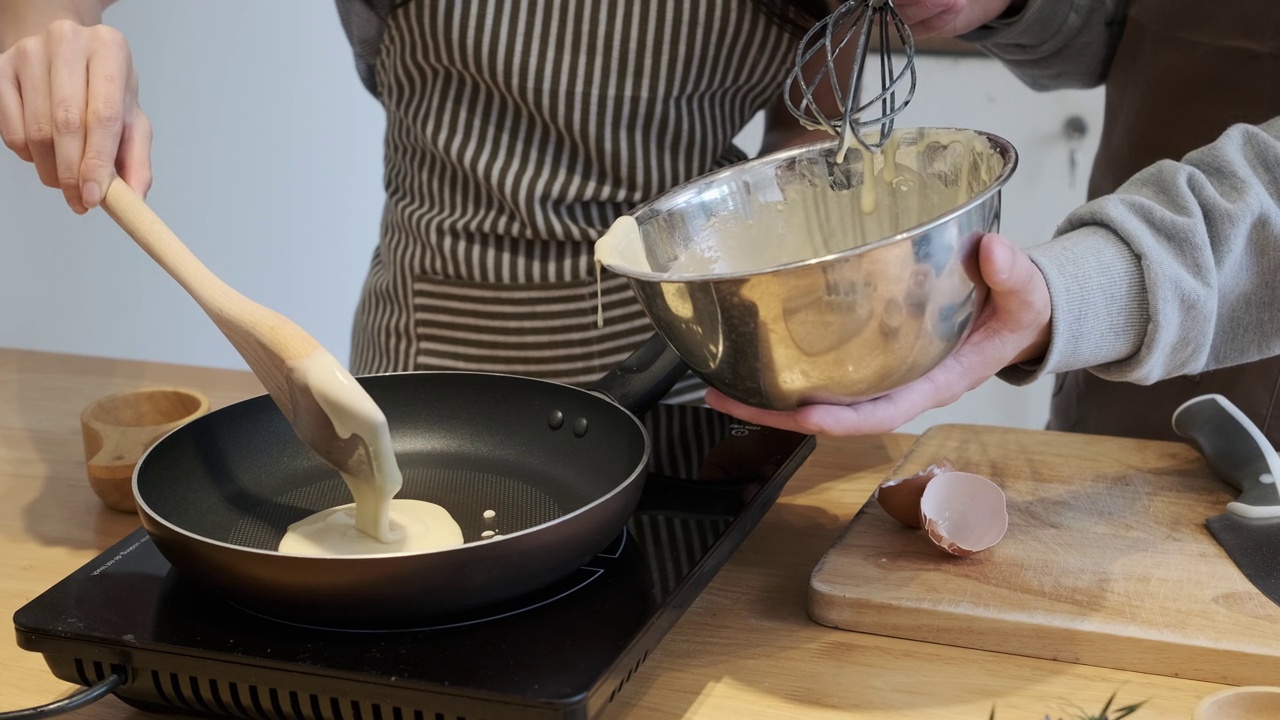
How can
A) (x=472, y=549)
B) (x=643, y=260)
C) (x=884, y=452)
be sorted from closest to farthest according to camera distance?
(x=472, y=549), (x=643, y=260), (x=884, y=452)

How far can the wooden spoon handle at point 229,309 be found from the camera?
0.71m

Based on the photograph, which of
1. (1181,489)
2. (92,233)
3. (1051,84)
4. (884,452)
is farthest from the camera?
(92,233)

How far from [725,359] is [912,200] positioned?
0.74 ft

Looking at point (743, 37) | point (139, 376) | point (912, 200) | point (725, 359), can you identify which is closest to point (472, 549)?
point (725, 359)

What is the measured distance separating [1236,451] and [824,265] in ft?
1.52

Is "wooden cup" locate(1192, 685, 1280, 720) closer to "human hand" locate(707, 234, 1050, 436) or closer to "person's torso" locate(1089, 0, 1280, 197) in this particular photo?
"human hand" locate(707, 234, 1050, 436)

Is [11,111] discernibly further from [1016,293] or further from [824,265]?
[1016,293]

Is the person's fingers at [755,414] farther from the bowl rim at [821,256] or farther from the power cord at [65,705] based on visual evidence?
the power cord at [65,705]

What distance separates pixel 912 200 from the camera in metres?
0.80

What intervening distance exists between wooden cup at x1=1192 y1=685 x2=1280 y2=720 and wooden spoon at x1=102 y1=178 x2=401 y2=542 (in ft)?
1.55

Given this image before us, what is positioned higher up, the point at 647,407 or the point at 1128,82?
the point at 1128,82

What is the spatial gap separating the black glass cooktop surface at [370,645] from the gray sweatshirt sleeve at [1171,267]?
29 cm

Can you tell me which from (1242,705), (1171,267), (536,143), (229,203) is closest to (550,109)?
(536,143)

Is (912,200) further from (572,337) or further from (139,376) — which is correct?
(139,376)
